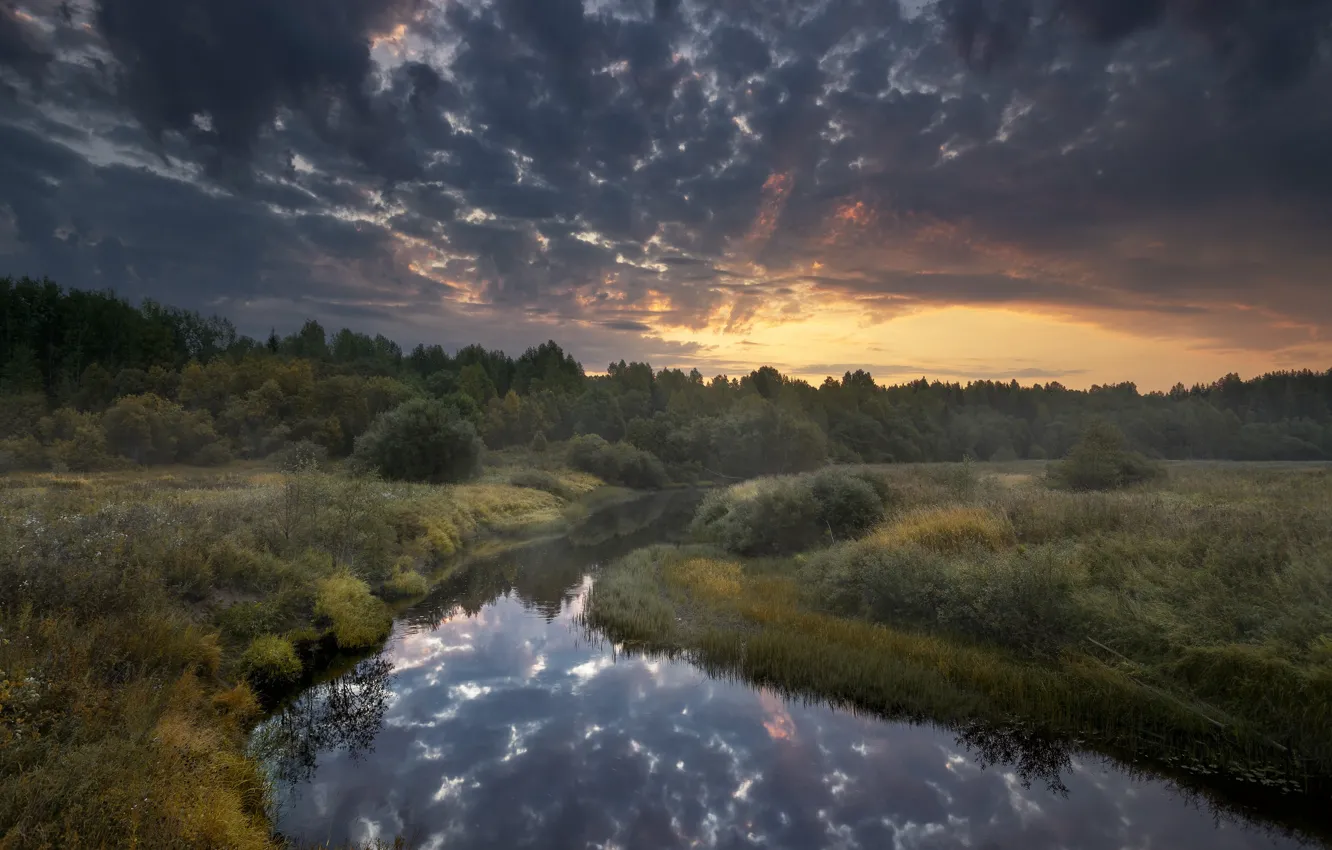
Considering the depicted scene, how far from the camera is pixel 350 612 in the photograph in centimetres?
2019

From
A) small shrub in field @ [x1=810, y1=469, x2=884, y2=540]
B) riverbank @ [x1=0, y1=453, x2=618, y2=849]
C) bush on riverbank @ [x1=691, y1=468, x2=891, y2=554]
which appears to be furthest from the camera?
bush on riverbank @ [x1=691, y1=468, x2=891, y2=554]

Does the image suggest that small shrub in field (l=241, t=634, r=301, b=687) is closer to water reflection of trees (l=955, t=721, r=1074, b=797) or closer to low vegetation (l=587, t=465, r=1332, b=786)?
low vegetation (l=587, t=465, r=1332, b=786)

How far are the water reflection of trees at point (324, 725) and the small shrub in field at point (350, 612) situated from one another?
6.69 ft

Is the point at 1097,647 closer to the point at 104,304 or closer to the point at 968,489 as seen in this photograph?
the point at 968,489

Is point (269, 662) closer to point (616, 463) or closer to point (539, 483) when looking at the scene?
point (539, 483)

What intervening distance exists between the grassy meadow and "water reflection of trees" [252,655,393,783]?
7.23 metres

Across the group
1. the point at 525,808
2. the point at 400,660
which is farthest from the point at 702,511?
the point at 525,808

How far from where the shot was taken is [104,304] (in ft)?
296

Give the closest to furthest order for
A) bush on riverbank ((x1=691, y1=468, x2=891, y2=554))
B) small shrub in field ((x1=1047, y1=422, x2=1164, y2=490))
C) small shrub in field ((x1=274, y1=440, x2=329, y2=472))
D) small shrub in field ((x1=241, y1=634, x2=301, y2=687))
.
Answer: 1. small shrub in field ((x1=241, y1=634, x2=301, y2=687))
2. bush on riverbank ((x1=691, y1=468, x2=891, y2=554))
3. small shrub in field ((x1=1047, y1=422, x2=1164, y2=490))
4. small shrub in field ((x1=274, y1=440, x2=329, y2=472))

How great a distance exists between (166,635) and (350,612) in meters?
6.81

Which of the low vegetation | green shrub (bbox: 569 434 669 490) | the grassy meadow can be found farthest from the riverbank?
green shrub (bbox: 569 434 669 490)

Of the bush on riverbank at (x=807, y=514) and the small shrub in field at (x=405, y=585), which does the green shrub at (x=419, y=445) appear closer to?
the small shrub in field at (x=405, y=585)

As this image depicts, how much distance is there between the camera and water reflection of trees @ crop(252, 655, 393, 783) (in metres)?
12.6

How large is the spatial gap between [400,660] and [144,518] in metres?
8.76
